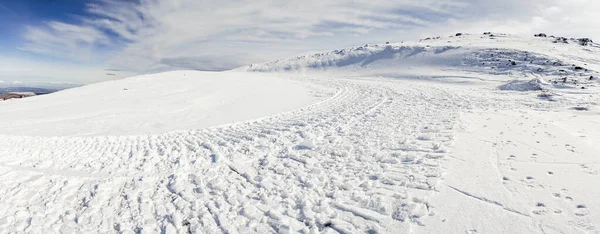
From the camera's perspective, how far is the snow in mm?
4195

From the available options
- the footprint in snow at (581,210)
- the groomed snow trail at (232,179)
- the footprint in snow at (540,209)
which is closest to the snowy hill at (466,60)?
the groomed snow trail at (232,179)

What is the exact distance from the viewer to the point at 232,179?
226 inches

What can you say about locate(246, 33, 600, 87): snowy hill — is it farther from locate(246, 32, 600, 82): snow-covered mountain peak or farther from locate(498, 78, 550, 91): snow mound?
locate(498, 78, 550, 91): snow mound

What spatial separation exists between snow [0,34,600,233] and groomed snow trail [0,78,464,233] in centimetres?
3

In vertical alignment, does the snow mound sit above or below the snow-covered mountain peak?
below

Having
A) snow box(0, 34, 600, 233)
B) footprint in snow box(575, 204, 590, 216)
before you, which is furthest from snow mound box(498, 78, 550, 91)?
footprint in snow box(575, 204, 590, 216)

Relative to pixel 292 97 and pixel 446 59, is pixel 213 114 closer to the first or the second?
pixel 292 97

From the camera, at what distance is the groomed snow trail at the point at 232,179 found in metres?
4.29

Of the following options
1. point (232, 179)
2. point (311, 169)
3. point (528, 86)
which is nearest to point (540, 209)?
point (311, 169)

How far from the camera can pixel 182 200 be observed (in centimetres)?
496

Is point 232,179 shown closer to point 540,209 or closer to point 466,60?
point 540,209

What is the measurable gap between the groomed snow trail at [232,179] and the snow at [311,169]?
0.03 meters

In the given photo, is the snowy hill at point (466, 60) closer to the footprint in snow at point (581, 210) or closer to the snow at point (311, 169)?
the snow at point (311, 169)

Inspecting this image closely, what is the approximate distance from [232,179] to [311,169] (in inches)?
60.1
